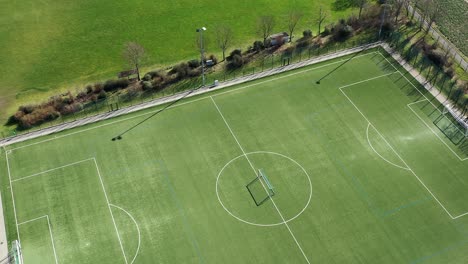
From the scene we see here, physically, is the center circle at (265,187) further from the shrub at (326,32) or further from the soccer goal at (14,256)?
Answer: the shrub at (326,32)

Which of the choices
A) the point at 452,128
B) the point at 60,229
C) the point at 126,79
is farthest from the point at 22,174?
the point at 452,128

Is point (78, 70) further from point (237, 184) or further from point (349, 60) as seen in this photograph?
point (349, 60)

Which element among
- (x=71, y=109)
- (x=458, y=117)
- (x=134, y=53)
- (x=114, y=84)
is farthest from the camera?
(x=134, y=53)

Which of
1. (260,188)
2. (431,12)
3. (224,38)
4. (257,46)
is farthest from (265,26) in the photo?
(260,188)

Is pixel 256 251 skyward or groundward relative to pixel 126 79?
groundward

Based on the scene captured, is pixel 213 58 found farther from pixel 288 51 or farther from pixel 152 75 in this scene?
pixel 288 51

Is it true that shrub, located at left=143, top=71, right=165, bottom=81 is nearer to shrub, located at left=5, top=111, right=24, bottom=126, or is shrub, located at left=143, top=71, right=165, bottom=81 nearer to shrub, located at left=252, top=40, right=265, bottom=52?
shrub, located at left=252, top=40, right=265, bottom=52
